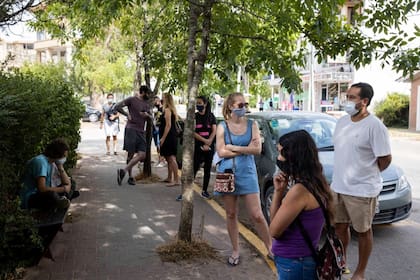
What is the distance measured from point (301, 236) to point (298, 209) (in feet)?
0.61

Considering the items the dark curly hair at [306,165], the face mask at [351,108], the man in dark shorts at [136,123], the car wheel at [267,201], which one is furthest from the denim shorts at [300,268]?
the man in dark shorts at [136,123]

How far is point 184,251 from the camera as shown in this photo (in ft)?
15.1

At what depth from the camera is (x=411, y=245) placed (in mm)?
5523

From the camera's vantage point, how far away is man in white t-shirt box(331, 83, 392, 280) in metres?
4.03

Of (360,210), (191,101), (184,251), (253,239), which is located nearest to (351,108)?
(360,210)

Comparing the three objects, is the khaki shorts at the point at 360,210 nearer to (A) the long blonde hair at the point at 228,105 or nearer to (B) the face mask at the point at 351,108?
(B) the face mask at the point at 351,108

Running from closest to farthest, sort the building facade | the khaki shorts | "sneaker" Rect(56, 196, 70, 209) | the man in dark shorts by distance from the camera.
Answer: the khaki shorts → "sneaker" Rect(56, 196, 70, 209) → the man in dark shorts → the building facade

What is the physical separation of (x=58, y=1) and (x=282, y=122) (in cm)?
463

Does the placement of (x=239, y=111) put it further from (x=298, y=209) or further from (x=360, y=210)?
(x=298, y=209)

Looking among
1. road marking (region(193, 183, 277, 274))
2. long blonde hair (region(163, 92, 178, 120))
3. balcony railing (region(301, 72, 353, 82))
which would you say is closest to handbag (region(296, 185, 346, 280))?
road marking (region(193, 183, 277, 274))

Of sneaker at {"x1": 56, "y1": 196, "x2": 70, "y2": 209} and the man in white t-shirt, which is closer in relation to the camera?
the man in white t-shirt

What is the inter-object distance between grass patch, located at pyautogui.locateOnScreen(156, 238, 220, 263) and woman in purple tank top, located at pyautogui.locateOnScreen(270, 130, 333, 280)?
1911mm

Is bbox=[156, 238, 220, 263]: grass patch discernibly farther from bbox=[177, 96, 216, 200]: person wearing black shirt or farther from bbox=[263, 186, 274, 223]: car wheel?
bbox=[177, 96, 216, 200]: person wearing black shirt

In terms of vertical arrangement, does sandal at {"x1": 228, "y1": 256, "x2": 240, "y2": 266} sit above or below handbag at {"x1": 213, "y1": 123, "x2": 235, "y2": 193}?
below
